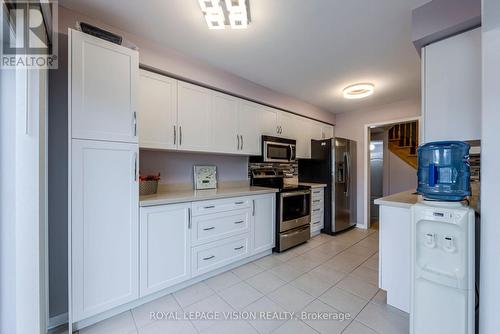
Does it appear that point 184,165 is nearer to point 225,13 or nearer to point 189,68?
point 189,68

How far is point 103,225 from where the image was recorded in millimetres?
1623

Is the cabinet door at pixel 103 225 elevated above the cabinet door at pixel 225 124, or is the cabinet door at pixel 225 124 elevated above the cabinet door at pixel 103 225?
the cabinet door at pixel 225 124

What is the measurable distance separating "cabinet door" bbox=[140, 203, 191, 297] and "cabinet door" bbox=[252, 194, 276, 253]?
3.02 feet

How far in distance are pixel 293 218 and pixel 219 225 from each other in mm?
1247

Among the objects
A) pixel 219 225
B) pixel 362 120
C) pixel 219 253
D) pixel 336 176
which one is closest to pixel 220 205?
pixel 219 225

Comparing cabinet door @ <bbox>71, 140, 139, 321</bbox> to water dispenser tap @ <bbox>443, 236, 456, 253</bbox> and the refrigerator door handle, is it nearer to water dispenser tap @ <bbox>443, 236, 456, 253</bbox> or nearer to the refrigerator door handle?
water dispenser tap @ <bbox>443, 236, 456, 253</bbox>

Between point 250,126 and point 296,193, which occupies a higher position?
point 250,126

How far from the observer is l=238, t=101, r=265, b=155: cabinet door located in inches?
118

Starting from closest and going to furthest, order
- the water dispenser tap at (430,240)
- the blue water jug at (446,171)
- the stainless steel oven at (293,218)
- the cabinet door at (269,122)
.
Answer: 1. the water dispenser tap at (430,240)
2. the blue water jug at (446,171)
3. the stainless steel oven at (293,218)
4. the cabinet door at (269,122)

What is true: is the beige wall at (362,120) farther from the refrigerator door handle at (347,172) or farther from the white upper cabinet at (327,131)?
the refrigerator door handle at (347,172)

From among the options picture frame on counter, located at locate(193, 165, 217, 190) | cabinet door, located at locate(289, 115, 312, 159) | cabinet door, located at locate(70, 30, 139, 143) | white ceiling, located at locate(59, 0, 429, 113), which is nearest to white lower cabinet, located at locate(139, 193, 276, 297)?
picture frame on counter, located at locate(193, 165, 217, 190)

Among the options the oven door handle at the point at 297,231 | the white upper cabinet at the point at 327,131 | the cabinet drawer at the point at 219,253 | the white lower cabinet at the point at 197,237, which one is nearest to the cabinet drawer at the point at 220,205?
the white lower cabinet at the point at 197,237

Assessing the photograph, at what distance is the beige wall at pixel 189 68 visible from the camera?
1769 mm

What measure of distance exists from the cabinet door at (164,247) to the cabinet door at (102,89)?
72cm
